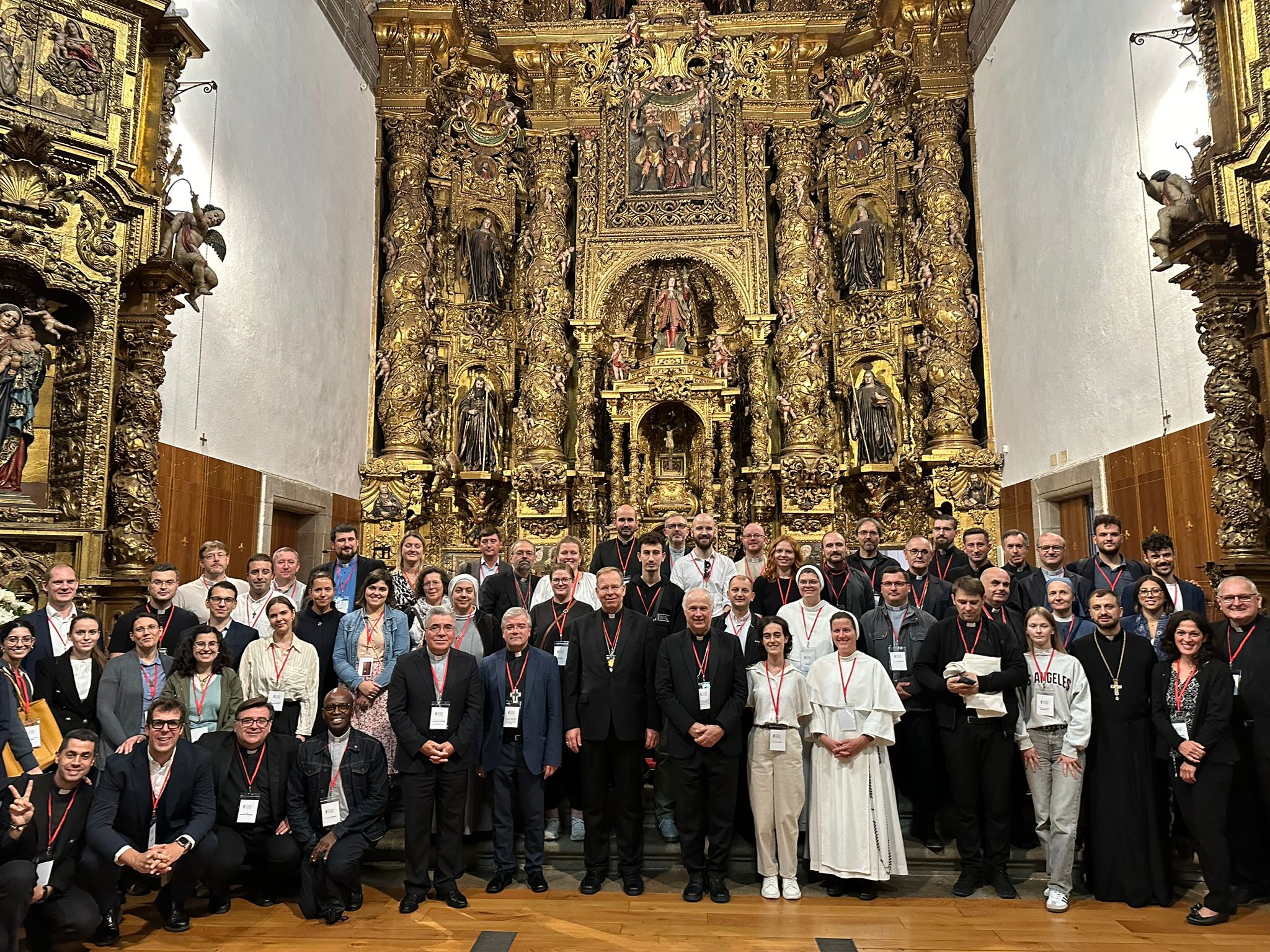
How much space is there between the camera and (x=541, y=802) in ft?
17.2

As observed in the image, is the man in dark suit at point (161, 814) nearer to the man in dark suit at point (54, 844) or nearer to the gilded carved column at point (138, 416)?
the man in dark suit at point (54, 844)

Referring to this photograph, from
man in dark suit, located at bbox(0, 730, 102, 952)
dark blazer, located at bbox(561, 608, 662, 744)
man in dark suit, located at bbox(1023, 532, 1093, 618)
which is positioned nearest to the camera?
man in dark suit, located at bbox(0, 730, 102, 952)

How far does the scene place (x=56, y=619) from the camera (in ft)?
17.3

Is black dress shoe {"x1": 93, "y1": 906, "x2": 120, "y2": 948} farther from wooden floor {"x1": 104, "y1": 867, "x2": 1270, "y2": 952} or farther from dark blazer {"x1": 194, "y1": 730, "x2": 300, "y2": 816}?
dark blazer {"x1": 194, "y1": 730, "x2": 300, "y2": 816}

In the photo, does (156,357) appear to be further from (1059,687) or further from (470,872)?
(1059,687)

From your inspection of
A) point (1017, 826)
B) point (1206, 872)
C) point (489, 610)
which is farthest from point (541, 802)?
point (1206, 872)

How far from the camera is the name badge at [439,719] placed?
5012 millimetres

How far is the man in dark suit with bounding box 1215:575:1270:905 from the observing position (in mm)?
4762

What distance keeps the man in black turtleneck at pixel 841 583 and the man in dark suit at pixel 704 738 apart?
164cm

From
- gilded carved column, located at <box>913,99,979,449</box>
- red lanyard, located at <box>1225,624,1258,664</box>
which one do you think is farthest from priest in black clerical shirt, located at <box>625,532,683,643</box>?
gilded carved column, located at <box>913,99,979,449</box>

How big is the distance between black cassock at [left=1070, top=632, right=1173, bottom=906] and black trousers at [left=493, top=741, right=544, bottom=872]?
10.3 feet

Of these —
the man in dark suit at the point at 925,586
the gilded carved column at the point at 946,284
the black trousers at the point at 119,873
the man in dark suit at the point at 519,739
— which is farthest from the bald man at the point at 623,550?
the gilded carved column at the point at 946,284

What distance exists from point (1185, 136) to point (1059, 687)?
5.25 m

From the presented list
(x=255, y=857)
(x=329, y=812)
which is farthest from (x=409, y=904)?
(x=255, y=857)
